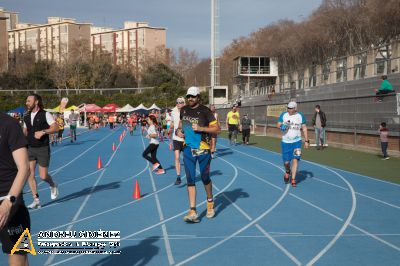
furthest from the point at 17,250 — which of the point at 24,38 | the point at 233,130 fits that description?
the point at 24,38

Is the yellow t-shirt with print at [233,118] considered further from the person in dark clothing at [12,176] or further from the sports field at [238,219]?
the person in dark clothing at [12,176]

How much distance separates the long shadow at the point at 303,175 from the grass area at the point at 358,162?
4.63 feet

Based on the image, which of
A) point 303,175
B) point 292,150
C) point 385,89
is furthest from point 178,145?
point 385,89

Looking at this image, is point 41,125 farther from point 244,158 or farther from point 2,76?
point 2,76

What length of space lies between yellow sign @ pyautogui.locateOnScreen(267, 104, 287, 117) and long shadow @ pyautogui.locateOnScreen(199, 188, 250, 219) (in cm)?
2046

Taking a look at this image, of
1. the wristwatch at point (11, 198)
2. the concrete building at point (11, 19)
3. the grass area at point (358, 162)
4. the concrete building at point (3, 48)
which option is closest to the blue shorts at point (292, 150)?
the grass area at point (358, 162)

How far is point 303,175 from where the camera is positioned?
13.9 meters

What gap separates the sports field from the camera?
20.4 feet

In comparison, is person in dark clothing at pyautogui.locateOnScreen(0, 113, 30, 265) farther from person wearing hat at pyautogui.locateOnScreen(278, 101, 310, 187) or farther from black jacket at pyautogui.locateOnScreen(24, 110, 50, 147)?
person wearing hat at pyautogui.locateOnScreen(278, 101, 310, 187)

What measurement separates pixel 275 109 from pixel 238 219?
2568 centimetres

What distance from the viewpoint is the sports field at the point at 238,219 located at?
621cm

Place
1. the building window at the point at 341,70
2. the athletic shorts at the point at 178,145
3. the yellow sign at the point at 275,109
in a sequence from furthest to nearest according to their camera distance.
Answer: the yellow sign at the point at 275,109
the building window at the point at 341,70
the athletic shorts at the point at 178,145

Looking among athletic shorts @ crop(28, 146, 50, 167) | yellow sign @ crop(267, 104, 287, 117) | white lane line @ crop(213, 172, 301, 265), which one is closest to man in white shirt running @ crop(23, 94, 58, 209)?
athletic shorts @ crop(28, 146, 50, 167)

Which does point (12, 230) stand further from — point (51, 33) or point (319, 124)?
point (51, 33)
